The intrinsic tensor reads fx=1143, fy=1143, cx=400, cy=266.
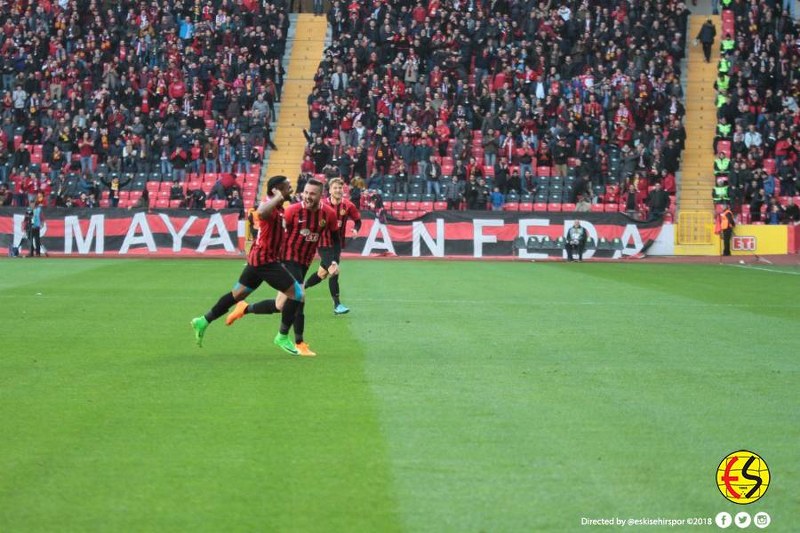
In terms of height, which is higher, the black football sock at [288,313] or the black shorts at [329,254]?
the black shorts at [329,254]

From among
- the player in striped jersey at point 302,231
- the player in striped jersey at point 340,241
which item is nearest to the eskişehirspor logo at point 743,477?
the player in striped jersey at point 302,231

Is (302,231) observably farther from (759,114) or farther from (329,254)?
(759,114)

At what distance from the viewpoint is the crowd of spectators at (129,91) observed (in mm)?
40062

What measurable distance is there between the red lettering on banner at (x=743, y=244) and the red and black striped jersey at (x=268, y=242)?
27.1 meters

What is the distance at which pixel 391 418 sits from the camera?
339 inches

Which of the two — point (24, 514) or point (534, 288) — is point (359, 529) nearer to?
point (24, 514)

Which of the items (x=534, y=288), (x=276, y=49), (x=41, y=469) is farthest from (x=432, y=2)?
(x=41, y=469)

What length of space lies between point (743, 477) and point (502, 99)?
34.3 meters

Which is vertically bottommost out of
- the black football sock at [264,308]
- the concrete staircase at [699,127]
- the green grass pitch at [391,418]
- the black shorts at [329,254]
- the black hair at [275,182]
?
the green grass pitch at [391,418]

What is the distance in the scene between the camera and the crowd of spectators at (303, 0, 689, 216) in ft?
125

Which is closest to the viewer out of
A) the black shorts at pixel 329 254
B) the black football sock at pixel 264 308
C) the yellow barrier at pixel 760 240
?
the black football sock at pixel 264 308

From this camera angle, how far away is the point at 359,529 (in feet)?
19.3

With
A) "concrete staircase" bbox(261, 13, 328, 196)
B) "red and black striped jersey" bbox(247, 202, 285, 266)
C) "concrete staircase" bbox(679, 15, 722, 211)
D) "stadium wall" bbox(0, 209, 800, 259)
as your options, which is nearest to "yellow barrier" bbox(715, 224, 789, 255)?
"concrete staircase" bbox(679, 15, 722, 211)

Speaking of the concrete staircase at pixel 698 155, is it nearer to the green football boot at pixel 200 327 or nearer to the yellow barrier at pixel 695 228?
the yellow barrier at pixel 695 228
